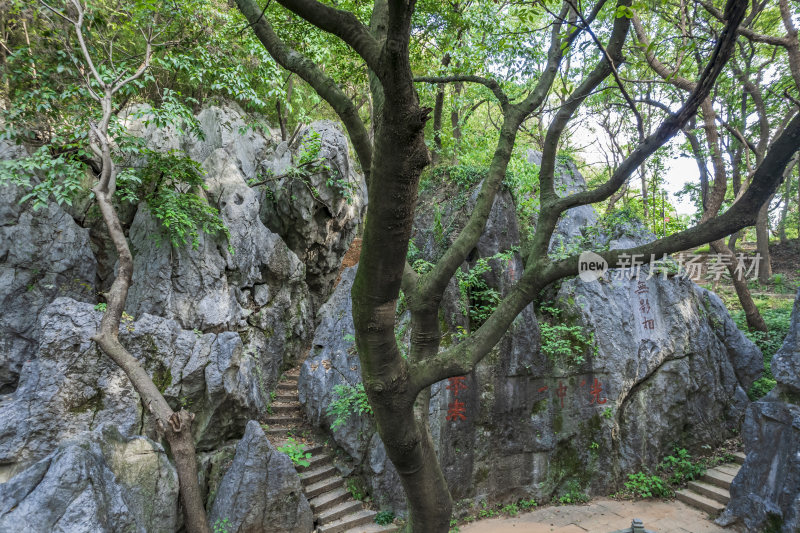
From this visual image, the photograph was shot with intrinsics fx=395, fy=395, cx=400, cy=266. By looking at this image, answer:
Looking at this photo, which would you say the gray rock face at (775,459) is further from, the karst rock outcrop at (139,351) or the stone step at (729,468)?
the karst rock outcrop at (139,351)

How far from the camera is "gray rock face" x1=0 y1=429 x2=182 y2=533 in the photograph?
326 cm

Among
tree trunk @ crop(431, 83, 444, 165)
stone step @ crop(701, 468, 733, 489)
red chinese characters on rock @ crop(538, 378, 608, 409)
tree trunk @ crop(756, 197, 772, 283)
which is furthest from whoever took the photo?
tree trunk @ crop(756, 197, 772, 283)

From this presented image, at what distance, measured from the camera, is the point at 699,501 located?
6.80 m

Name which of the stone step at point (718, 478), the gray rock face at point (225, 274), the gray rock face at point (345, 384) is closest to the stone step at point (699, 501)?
the stone step at point (718, 478)

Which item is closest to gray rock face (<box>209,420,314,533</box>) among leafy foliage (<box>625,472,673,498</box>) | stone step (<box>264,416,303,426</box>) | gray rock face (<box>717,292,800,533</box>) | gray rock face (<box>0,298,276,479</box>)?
gray rock face (<box>0,298,276,479</box>)

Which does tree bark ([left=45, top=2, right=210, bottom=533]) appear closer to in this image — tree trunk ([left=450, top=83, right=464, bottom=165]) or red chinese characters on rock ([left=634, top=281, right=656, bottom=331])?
tree trunk ([left=450, top=83, right=464, bottom=165])

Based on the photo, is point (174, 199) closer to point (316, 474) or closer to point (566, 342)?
point (316, 474)

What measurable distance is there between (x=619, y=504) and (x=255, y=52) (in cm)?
947

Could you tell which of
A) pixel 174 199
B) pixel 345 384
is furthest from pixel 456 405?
pixel 174 199

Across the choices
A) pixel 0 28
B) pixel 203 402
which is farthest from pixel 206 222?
pixel 0 28

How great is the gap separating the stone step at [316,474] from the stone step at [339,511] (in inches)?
23.6

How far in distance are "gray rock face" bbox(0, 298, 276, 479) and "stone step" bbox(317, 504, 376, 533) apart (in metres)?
2.22

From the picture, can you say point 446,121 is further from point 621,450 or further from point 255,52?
point 621,450

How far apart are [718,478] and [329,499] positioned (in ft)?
22.8
